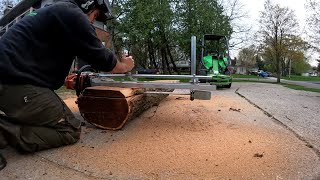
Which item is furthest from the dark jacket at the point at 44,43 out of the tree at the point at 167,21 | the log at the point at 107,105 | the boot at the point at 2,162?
the tree at the point at 167,21

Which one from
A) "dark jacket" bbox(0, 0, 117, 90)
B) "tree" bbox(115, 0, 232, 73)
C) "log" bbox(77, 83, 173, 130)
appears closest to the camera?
"dark jacket" bbox(0, 0, 117, 90)

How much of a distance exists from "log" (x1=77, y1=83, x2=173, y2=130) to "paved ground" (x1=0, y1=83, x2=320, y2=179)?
116mm

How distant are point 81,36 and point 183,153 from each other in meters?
1.41

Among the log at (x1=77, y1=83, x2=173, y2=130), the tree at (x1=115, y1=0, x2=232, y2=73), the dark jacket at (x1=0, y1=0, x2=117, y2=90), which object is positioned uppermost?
the tree at (x1=115, y1=0, x2=232, y2=73)

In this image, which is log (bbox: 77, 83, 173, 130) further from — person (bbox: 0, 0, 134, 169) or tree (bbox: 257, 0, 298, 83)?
tree (bbox: 257, 0, 298, 83)

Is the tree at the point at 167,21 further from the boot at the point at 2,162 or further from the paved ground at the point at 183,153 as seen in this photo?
the boot at the point at 2,162

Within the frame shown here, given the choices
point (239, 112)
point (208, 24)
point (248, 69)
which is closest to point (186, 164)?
point (239, 112)

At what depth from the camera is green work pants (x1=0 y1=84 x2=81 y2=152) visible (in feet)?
8.79

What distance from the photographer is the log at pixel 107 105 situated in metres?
3.49

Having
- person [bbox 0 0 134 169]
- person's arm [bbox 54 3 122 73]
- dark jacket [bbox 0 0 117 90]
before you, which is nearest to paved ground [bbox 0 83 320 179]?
person [bbox 0 0 134 169]

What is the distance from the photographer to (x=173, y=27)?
21828 mm

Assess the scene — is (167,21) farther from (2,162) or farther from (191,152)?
(2,162)

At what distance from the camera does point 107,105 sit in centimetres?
353

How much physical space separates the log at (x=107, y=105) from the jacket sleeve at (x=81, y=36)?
60 cm
